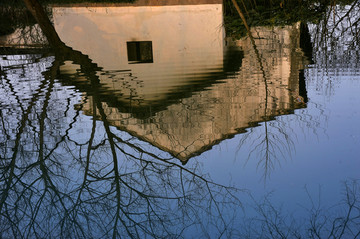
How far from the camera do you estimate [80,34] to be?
42.2 feet

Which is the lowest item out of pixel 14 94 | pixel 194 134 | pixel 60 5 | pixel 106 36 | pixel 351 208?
pixel 351 208

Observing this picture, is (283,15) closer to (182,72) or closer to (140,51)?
(140,51)

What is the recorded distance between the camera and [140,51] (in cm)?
1087

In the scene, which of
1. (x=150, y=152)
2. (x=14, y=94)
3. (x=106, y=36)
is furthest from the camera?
(x=106, y=36)

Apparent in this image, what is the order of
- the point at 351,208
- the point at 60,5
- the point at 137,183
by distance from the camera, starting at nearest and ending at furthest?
the point at 351,208 → the point at 137,183 → the point at 60,5

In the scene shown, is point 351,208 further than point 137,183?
No

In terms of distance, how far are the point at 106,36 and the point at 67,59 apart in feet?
12.3

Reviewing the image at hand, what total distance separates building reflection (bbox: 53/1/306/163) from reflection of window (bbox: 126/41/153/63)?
3 cm

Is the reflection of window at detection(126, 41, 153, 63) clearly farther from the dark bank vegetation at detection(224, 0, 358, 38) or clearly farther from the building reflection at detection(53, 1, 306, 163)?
the dark bank vegetation at detection(224, 0, 358, 38)

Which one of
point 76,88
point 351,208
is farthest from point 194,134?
point 76,88

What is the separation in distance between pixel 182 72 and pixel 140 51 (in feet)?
11.8

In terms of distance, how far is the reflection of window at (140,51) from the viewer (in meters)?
9.43

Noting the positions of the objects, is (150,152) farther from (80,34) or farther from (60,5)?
(60,5)

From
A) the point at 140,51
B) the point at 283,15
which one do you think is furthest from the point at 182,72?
the point at 283,15
